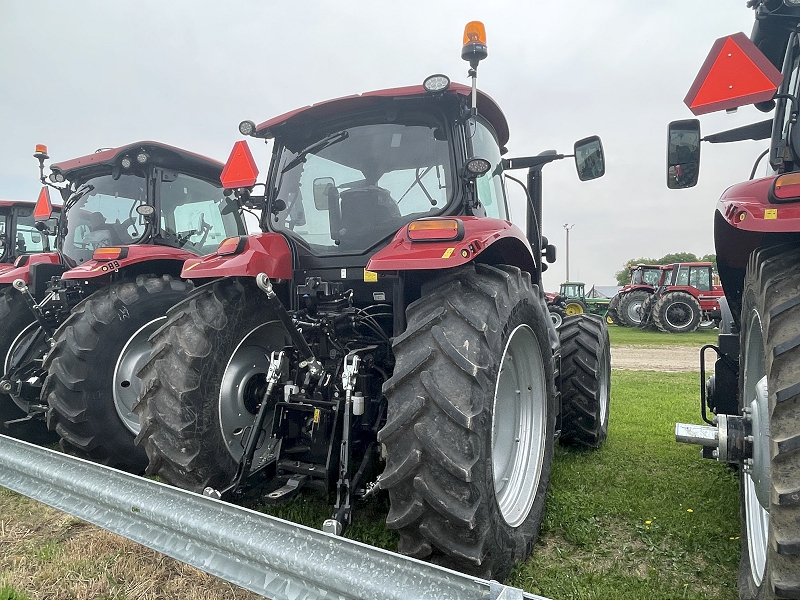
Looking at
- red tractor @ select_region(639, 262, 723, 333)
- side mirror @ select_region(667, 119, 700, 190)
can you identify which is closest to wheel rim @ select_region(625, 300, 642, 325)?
red tractor @ select_region(639, 262, 723, 333)

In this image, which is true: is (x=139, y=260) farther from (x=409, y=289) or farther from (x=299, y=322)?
(x=409, y=289)

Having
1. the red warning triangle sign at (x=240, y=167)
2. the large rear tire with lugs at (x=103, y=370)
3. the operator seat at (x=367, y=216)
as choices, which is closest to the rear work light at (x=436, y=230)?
the operator seat at (x=367, y=216)

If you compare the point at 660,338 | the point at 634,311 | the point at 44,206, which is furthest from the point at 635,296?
the point at 44,206

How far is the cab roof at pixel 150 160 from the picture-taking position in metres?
4.77

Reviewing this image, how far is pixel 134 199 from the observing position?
16.1ft

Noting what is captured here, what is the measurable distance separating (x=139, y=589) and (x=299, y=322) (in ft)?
4.47

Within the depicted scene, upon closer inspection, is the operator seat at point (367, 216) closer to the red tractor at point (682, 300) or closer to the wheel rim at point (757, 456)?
the wheel rim at point (757, 456)

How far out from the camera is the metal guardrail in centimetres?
140

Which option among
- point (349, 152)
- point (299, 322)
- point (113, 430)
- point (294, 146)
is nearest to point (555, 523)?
point (299, 322)

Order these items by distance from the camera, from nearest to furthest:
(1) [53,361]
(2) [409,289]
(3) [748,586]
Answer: (3) [748,586] < (2) [409,289] < (1) [53,361]

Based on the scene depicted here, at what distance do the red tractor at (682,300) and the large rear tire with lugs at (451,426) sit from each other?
702 inches

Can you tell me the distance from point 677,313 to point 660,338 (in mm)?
2302

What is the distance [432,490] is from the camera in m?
1.98

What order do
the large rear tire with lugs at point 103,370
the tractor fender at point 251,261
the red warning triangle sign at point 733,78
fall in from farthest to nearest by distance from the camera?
the large rear tire with lugs at point 103,370, the tractor fender at point 251,261, the red warning triangle sign at point 733,78
